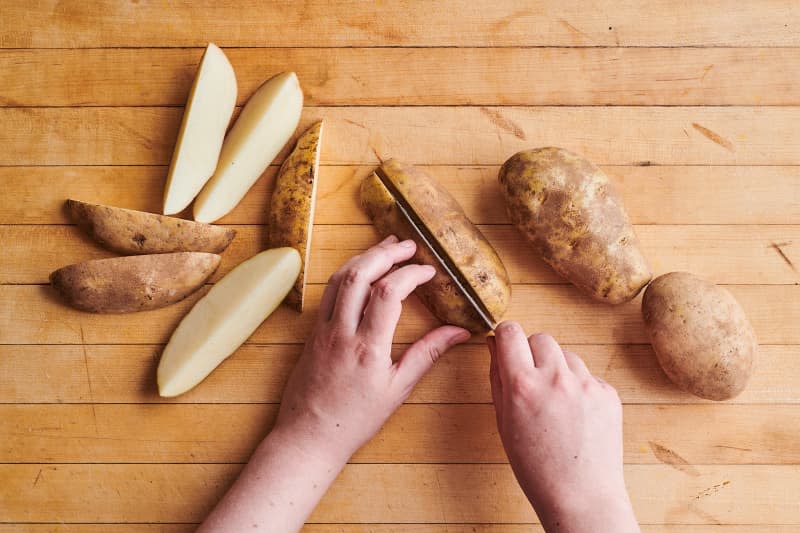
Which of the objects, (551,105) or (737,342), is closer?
(737,342)

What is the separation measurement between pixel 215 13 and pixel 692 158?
Answer: 3.16 feet

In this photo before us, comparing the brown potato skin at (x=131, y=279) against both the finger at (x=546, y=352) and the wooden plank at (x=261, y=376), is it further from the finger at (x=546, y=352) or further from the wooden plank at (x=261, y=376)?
the finger at (x=546, y=352)

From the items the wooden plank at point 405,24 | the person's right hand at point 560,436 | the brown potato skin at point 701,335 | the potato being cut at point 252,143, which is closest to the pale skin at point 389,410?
the person's right hand at point 560,436

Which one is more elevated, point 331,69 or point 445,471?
point 331,69

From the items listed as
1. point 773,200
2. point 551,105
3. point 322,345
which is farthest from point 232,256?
point 773,200

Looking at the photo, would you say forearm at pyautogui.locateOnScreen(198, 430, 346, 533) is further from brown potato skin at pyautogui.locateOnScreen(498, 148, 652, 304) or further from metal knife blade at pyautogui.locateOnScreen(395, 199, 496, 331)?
brown potato skin at pyautogui.locateOnScreen(498, 148, 652, 304)

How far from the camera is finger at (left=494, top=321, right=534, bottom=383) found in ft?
3.52

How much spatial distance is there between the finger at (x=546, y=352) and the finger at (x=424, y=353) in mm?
125

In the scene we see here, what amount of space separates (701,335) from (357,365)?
594mm

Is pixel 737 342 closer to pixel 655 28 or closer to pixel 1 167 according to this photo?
pixel 655 28

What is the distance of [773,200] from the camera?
120 cm

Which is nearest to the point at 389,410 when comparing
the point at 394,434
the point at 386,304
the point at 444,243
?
the point at 394,434

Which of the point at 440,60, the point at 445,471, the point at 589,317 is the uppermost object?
the point at 440,60

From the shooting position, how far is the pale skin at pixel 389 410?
1035mm
